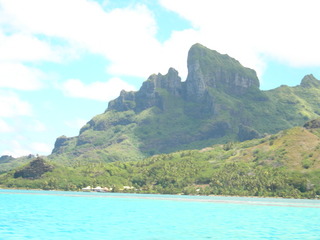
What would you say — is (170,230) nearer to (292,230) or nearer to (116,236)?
(116,236)

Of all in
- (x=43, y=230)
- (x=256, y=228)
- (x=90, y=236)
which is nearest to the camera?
(x=90, y=236)

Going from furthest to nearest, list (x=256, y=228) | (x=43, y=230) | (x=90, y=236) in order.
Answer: (x=256, y=228), (x=43, y=230), (x=90, y=236)

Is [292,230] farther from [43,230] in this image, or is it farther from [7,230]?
[7,230]

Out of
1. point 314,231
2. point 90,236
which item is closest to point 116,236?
point 90,236

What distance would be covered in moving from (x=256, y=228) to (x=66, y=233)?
33.1 metres

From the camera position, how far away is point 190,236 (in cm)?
6612

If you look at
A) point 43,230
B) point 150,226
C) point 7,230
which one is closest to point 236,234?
point 150,226

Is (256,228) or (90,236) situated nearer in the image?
(90,236)

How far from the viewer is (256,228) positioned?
77375mm

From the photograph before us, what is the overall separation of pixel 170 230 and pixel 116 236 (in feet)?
39.1

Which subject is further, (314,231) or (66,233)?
(314,231)

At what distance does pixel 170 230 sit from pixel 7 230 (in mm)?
26340

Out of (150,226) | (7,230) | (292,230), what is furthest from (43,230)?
(292,230)

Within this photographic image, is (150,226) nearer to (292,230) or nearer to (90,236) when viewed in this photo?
(90,236)
